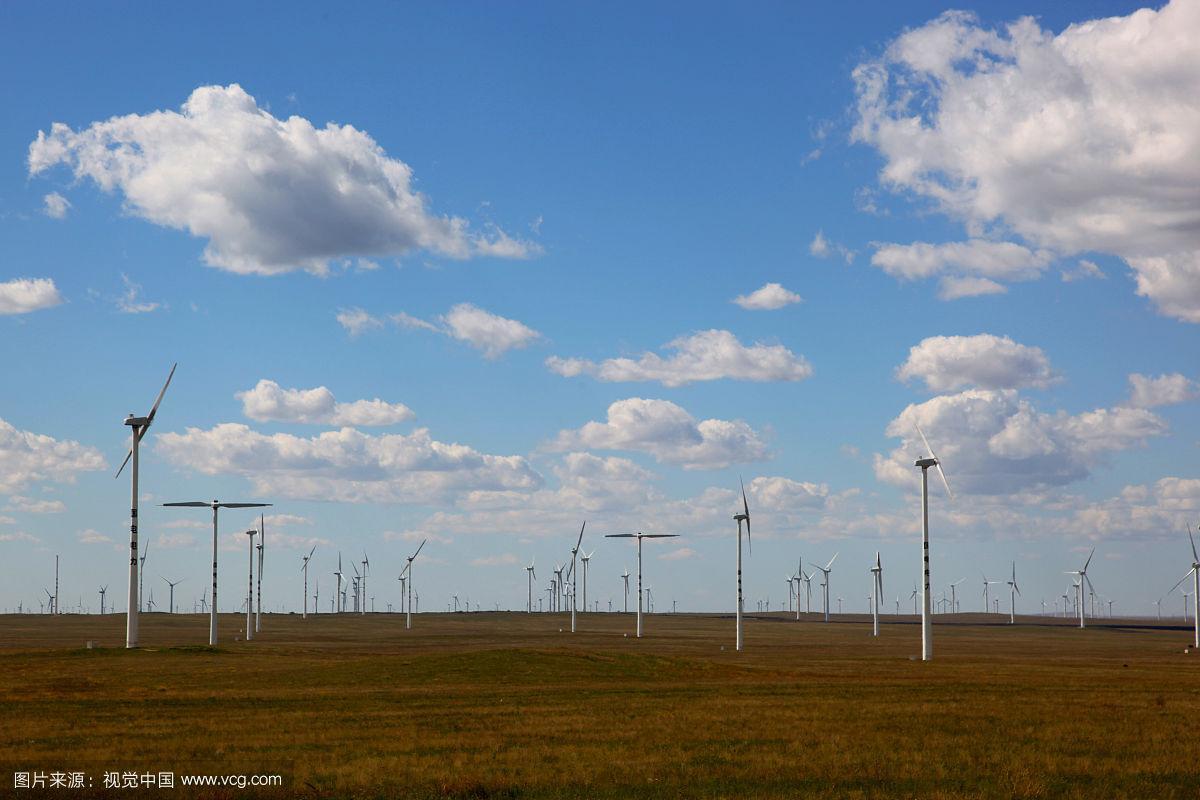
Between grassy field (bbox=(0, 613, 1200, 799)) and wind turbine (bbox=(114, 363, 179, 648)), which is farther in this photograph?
wind turbine (bbox=(114, 363, 179, 648))

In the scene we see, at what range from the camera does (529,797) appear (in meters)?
33.2

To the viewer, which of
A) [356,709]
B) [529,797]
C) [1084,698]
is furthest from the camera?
[1084,698]

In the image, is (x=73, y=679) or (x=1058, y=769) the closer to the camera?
(x=1058, y=769)

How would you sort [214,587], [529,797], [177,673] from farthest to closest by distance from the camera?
[214,587], [177,673], [529,797]

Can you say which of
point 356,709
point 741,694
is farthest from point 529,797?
point 741,694

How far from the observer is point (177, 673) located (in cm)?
8238

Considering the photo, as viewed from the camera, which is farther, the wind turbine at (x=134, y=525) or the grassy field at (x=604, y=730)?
the wind turbine at (x=134, y=525)

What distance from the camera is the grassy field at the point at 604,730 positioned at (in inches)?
1407

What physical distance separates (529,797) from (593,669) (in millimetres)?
52582

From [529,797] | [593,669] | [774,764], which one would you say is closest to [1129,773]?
[774,764]

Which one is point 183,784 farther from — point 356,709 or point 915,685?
point 915,685

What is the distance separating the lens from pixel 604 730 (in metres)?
48.6

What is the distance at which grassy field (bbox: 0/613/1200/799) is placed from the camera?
35.8 meters

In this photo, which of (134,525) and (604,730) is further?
(134,525)
